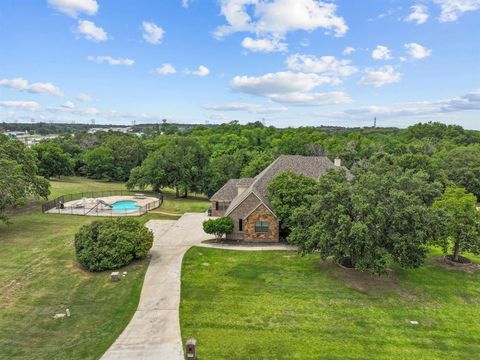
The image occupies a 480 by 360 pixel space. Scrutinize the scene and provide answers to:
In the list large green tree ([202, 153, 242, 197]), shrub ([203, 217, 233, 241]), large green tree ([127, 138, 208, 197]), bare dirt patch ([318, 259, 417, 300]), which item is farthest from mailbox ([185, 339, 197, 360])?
large green tree ([202, 153, 242, 197])

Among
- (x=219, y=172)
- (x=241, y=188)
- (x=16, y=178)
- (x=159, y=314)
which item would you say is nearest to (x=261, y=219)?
(x=241, y=188)

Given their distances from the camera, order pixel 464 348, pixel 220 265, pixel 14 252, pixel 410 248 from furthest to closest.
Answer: pixel 14 252
pixel 220 265
pixel 410 248
pixel 464 348

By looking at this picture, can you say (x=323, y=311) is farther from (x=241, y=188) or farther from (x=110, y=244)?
(x=241, y=188)

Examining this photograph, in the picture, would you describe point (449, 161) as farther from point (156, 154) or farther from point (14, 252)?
point (14, 252)

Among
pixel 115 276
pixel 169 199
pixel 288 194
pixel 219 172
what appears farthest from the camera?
pixel 219 172

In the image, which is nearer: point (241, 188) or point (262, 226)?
point (262, 226)

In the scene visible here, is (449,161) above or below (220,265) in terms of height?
above

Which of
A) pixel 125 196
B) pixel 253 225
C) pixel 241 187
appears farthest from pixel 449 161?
pixel 125 196
